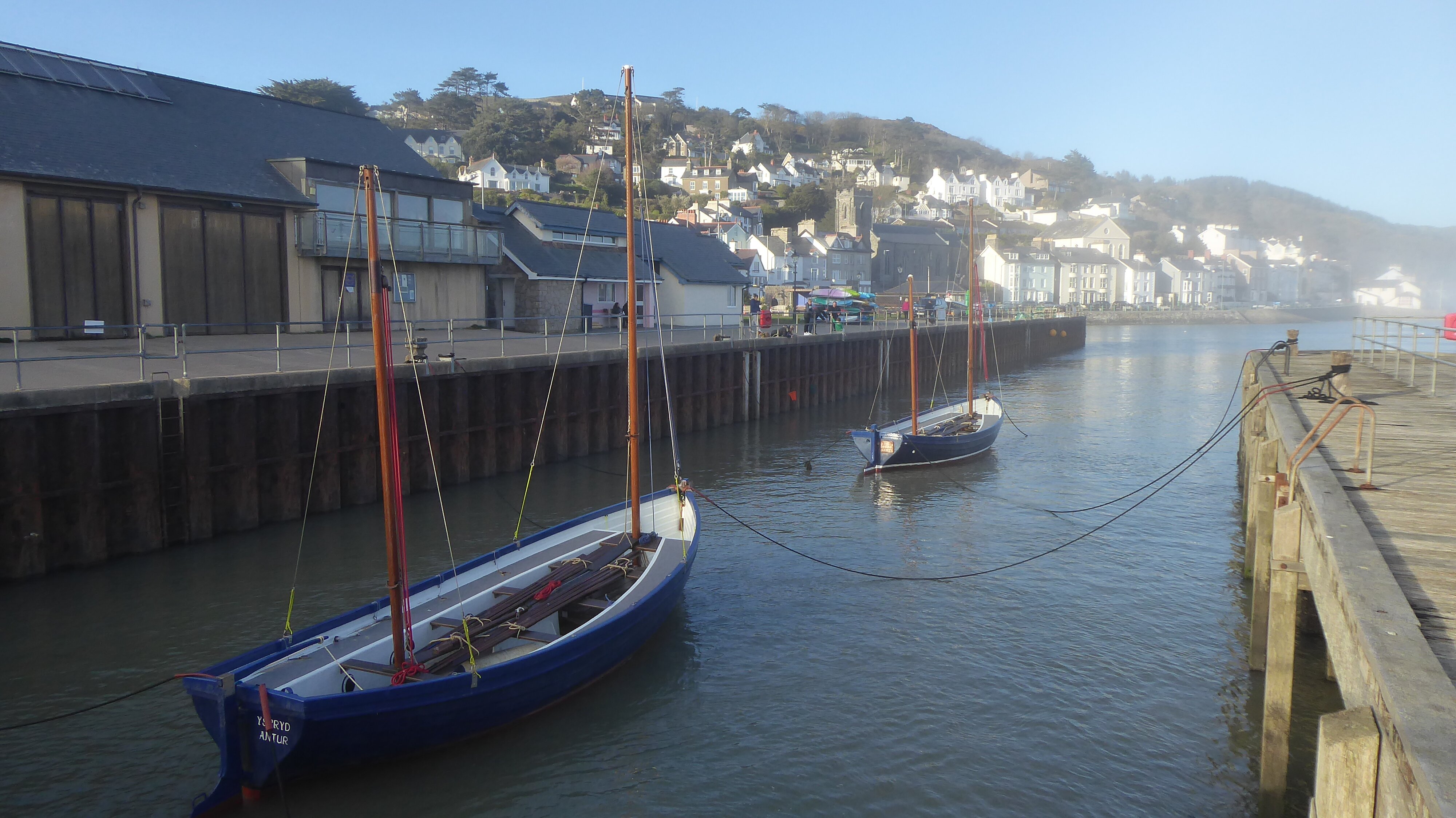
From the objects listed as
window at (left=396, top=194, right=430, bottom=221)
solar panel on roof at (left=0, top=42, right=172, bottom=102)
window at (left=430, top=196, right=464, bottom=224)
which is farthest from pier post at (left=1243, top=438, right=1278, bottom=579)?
solar panel on roof at (left=0, top=42, right=172, bottom=102)

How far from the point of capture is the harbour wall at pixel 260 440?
1620 centimetres

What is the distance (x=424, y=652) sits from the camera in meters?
11.5

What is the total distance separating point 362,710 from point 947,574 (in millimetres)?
11790

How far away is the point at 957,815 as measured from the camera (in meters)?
10.2

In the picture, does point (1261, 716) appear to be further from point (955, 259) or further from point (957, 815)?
point (955, 259)

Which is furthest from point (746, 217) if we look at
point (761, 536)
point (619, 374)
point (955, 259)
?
point (761, 536)

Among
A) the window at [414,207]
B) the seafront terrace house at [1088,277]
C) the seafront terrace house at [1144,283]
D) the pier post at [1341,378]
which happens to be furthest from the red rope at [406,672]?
the seafront terrace house at [1144,283]

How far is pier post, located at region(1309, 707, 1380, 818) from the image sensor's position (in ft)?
18.0

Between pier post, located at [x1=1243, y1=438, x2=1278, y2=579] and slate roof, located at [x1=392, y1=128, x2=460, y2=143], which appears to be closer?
pier post, located at [x1=1243, y1=438, x2=1278, y2=579]

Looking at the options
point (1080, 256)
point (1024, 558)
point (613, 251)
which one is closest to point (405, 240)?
point (613, 251)

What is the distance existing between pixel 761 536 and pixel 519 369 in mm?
9236

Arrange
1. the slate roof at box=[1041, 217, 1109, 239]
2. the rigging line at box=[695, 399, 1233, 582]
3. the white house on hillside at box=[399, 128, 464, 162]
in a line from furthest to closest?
the slate roof at box=[1041, 217, 1109, 239], the white house on hillside at box=[399, 128, 464, 162], the rigging line at box=[695, 399, 1233, 582]

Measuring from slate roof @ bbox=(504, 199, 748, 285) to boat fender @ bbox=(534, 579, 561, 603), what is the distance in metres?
24.2

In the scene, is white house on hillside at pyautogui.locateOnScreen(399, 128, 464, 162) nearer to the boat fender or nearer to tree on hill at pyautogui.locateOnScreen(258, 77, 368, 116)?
tree on hill at pyautogui.locateOnScreen(258, 77, 368, 116)
